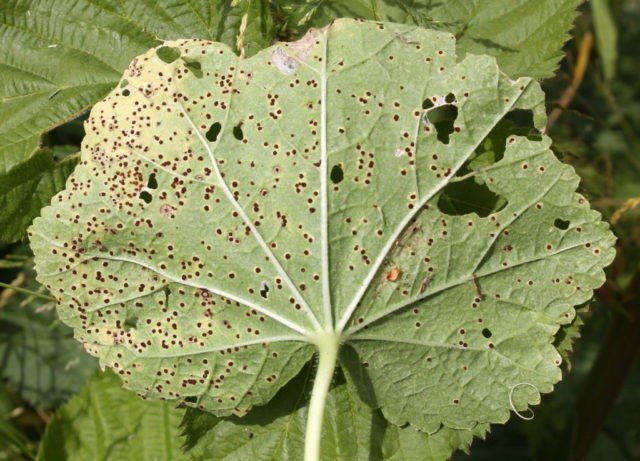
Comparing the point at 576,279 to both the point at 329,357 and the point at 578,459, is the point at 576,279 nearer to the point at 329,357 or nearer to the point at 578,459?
the point at 329,357

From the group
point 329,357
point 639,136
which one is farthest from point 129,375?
point 639,136

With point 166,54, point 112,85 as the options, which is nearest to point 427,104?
Result: point 166,54

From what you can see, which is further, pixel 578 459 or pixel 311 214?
pixel 578 459

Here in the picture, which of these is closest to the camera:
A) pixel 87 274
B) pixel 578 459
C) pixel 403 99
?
pixel 403 99

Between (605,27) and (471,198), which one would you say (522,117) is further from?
(471,198)

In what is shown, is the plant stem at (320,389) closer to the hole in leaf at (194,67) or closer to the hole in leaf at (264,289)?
the hole in leaf at (264,289)

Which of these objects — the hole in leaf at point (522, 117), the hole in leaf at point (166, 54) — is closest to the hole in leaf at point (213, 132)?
the hole in leaf at point (166, 54)

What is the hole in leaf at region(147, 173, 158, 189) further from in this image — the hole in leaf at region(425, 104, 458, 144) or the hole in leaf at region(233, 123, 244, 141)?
the hole in leaf at region(425, 104, 458, 144)

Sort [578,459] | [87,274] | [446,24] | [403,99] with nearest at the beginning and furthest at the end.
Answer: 1. [403,99]
2. [87,274]
3. [446,24]
4. [578,459]
